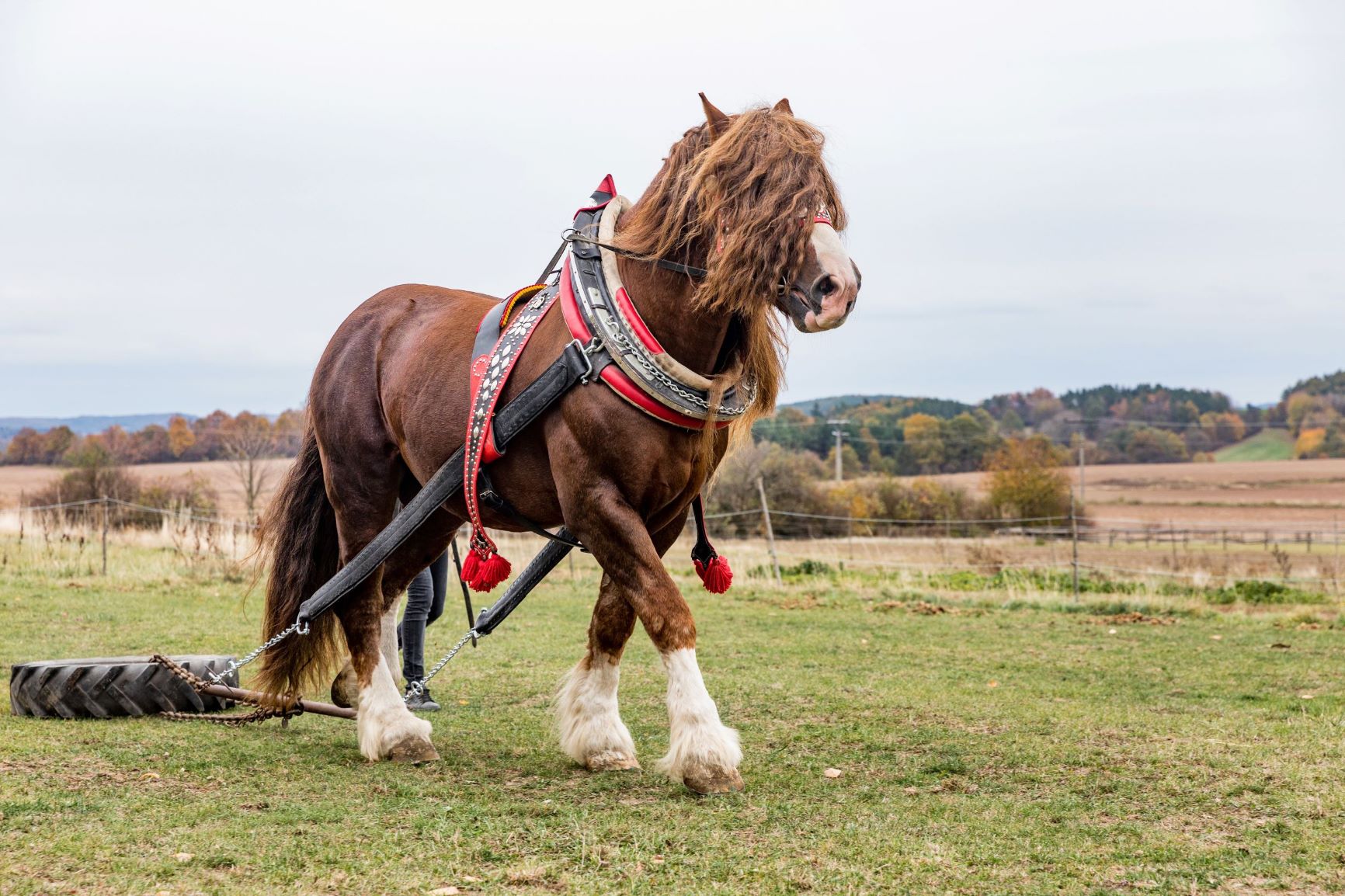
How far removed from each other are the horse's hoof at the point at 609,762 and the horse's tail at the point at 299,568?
1.66 meters

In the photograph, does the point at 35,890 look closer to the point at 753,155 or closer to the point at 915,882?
the point at 915,882

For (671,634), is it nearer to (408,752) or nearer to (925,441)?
(408,752)

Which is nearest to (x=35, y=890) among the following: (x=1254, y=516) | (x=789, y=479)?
(x=789, y=479)

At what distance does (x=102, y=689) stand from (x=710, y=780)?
3421 mm

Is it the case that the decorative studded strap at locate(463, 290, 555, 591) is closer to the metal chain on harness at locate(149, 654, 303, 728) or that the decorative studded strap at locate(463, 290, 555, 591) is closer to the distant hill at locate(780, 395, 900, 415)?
the metal chain on harness at locate(149, 654, 303, 728)

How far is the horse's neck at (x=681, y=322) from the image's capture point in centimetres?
425

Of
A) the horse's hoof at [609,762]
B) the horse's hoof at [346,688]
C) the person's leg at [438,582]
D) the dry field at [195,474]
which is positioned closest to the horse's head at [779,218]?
the horse's hoof at [609,762]

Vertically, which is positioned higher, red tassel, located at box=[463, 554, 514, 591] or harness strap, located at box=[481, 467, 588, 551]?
harness strap, located at box=[481, 467, 588, 551]

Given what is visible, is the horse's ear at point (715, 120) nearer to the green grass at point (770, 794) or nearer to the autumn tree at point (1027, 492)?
the green grass at point (770, 794)

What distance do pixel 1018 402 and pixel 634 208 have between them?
8885 cm

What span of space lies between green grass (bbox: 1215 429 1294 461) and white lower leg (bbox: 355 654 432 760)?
79.8m

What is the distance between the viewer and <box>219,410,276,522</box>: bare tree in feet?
98.4

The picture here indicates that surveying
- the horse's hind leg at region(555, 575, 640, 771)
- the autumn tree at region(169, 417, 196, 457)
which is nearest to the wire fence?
the horse's hind leg at region(555, 575, 640, 771)

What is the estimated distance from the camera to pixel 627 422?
164 inches
